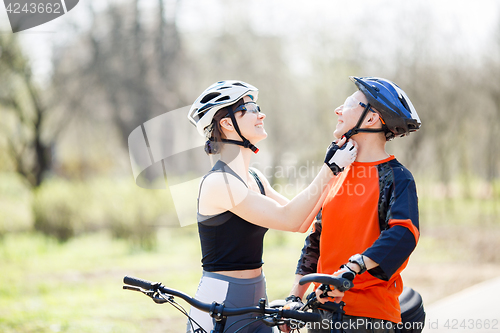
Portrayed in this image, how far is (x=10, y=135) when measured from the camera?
52.9 feet

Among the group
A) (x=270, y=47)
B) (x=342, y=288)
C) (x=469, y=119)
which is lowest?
(x=469, y=119)

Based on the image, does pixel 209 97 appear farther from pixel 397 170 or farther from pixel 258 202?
pixel 397 170

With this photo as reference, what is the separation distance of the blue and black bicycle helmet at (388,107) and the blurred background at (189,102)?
20.2ft

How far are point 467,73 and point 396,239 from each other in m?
14.3

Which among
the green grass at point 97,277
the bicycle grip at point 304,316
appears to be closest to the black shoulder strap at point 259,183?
the bicycle grip at point 304,316

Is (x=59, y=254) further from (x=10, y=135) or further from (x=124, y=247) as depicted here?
(x=10, y=135)

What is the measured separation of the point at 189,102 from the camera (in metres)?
16.7

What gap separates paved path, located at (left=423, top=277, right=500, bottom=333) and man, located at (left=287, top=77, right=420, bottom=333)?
3.47 m

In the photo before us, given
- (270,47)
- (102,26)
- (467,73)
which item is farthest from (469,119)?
(102,26)

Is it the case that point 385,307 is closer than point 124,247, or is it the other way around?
point 385,307

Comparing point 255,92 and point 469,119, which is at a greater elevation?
point 255,92

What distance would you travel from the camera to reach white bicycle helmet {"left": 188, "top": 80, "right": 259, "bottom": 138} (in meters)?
2.83

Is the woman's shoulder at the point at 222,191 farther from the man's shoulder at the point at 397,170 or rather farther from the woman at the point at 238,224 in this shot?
the man's shoulder at the point at 397,170

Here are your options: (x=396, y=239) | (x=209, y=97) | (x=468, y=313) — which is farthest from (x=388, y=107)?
(x=468, y=313)
